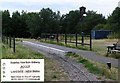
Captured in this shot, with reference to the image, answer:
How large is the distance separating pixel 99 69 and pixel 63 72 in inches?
48.9

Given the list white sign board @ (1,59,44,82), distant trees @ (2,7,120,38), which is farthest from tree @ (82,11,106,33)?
white sign board @ (1,59,44,82)

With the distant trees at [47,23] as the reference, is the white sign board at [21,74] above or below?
below

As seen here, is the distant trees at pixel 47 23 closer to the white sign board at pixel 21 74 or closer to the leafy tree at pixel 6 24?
the leafy tree at pixel 6 24

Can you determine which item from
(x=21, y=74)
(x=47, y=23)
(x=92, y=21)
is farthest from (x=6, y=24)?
(x=21, y=74)

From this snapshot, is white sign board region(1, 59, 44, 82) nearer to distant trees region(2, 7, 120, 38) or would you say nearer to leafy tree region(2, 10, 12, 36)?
distant trees region(2, 7, 120, 38)

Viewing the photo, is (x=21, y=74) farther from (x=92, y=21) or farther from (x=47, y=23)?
(x=92, y=21)

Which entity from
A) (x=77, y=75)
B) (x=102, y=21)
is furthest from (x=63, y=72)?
(x=102, y=21)

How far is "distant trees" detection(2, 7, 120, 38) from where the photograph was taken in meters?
83.4

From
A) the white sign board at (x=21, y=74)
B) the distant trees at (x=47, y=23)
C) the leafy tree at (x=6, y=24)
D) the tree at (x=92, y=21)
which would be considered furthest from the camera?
the tree at (x=92, y=21)

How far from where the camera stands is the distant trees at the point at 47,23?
274ft

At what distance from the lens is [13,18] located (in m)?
98.6

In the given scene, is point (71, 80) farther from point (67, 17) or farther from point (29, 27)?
point (67, 17)

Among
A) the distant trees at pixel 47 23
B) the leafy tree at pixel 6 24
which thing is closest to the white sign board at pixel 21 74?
the distant trees at pixel 47 23

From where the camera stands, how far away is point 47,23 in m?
87.9
